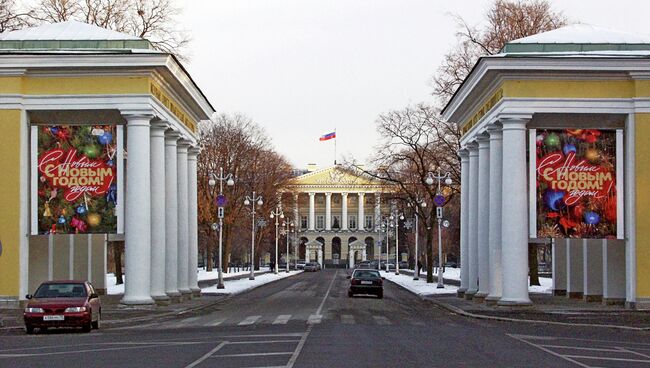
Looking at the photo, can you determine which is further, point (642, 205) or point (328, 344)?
point (642, 205)

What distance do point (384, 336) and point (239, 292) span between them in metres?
33.8

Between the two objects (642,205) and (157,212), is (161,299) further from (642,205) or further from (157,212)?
(642,205)

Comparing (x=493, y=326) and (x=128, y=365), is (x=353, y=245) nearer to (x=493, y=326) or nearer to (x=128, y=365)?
(x=493, y=326)

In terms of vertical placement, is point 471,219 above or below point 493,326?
above

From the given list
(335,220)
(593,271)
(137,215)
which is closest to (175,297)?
(137,215)

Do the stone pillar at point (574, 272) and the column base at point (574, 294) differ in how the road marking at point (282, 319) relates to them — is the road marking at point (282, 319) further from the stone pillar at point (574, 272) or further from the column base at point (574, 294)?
the column base at point (574, 294)

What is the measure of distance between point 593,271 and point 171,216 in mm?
17446

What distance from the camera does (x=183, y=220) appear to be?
47500 mm

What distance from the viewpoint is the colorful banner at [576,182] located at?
37.1 m

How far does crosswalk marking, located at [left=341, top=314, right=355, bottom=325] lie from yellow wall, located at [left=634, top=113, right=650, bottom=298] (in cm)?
1005

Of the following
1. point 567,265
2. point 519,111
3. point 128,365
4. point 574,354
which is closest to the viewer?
point 128,365

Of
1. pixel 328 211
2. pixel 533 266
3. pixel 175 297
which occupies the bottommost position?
pixel 175 297

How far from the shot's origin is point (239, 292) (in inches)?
2264

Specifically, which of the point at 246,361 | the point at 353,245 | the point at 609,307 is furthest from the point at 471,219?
the point at 353,245
